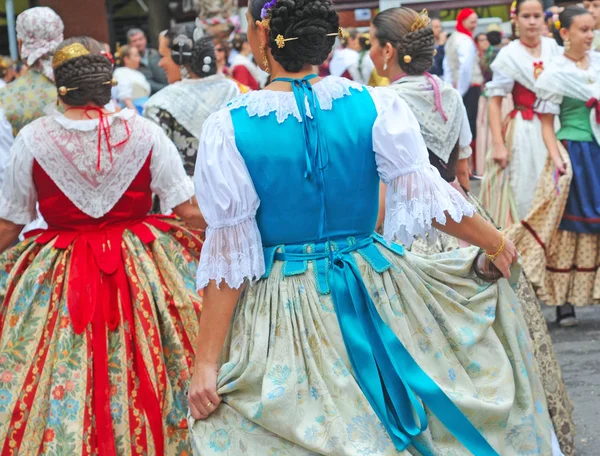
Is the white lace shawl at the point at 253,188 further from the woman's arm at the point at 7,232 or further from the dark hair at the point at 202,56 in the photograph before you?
the dark hair at the point at 202,56

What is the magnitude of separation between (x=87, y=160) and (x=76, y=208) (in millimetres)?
175

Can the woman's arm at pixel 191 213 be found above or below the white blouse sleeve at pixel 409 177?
below

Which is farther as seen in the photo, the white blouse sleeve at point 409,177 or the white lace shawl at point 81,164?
the white lace shawl at point 81,164

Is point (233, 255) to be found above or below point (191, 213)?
above

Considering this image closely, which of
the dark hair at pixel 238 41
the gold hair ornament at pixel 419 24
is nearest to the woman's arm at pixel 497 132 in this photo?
the gold hair ornament at pixel 419 24

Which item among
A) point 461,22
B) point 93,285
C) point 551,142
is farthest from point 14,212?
point 461,22

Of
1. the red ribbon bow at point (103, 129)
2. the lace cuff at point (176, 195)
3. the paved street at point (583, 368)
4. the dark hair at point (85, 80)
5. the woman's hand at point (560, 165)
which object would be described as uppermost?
the dark hair at point (85, 80)

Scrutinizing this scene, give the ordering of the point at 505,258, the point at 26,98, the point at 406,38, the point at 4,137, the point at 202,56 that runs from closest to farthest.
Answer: the point at 505,258
the point at 406,38
the point at 4,137
the point at 26,98
the point at 202,56

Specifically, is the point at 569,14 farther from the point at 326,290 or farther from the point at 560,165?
the point at 326,290

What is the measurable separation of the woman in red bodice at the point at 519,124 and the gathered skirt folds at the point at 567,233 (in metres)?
0.41

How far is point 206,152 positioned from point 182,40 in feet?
10.5

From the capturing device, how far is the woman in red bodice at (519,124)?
6.60m

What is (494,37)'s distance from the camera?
13039 mm

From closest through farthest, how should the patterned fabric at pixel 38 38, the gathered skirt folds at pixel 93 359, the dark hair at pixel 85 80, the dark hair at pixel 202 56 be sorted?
the gathered skirt folds at pixel 93 359 → the dark hair at pixel 85 80 → the patterned fabric at pixel 38 38 → the dark hair at pixel 202 56
